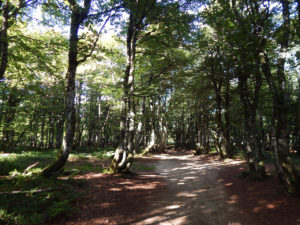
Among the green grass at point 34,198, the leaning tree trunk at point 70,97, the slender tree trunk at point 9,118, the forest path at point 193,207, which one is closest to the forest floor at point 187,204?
the forest path at point 193,207

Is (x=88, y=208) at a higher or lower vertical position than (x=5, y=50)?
lower

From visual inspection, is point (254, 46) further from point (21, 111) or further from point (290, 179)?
point (21, 111)

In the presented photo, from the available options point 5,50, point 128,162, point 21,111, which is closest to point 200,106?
point 128,162

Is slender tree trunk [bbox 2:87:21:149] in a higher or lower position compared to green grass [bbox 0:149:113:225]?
higher

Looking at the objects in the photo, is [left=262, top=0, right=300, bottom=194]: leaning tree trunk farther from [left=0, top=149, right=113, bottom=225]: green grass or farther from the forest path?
[left=0, top=149, right=113, bottom=225]: green grass

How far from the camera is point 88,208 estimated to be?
5316 millimetres

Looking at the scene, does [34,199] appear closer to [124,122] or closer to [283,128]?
[124,122]

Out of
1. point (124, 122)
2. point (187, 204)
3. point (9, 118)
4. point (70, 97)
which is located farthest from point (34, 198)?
point (9, 118)

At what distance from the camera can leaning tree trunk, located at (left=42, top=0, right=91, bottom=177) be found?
24.6 feet

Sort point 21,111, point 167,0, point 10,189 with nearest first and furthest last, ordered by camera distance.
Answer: point 10,189
point 167,0
point 21,111

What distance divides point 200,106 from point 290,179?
58.2ft

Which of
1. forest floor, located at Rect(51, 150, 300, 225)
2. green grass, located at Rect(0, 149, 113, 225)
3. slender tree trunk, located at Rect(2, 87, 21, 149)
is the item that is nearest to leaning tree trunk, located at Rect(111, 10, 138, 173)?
forest floor, located at Rect(51, 150, 300, 225)

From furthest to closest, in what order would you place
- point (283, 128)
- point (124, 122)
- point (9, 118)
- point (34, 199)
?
1. point (9, 118)
2. point (124, 122)
3. point (283, 128)
4. point (34, 199)

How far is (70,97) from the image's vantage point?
26.1ft
